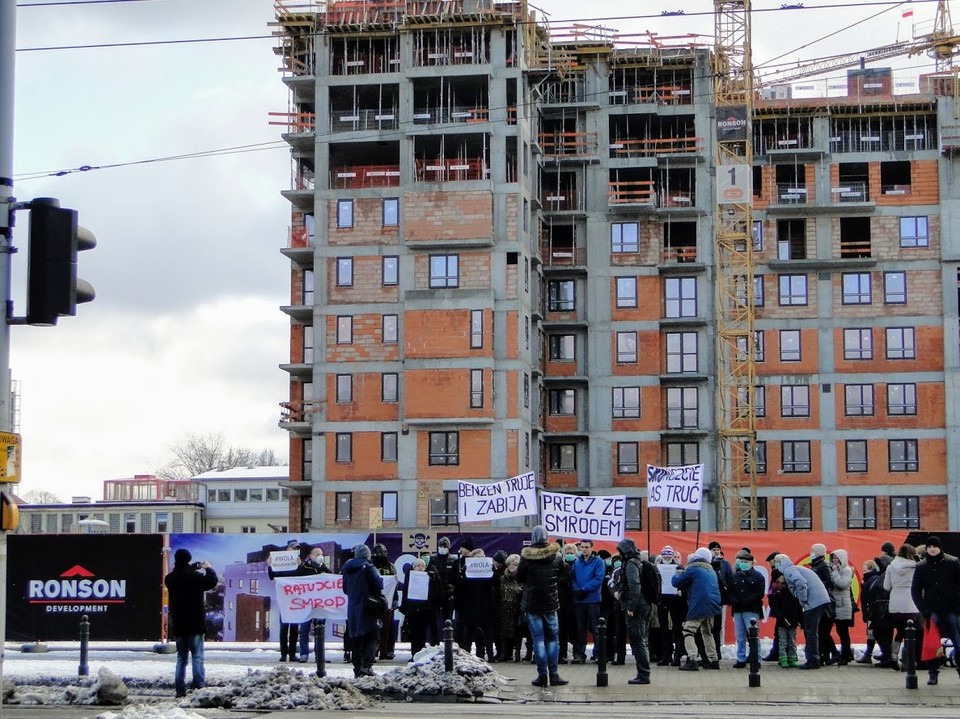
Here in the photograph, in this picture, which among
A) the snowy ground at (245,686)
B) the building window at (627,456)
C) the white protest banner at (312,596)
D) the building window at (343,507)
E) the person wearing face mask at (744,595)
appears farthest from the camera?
the building window at (627,456)

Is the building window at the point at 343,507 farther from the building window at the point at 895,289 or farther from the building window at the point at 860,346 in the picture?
the building window at the point at 895,289

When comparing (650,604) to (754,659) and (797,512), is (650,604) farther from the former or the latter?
(797,512)

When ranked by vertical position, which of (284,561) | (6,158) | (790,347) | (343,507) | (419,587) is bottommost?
(419,587)

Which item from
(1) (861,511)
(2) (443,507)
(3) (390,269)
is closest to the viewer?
(2) (443,507)

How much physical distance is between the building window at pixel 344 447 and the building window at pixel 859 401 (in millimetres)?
25231

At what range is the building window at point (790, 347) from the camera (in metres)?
80.2

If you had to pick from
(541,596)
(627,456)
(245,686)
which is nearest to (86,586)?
(245,686)

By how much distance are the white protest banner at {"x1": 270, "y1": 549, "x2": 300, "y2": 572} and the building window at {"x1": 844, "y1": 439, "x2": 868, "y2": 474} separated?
5521 cm

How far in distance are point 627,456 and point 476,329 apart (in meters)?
12.5

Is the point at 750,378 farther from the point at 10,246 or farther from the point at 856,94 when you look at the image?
the point at 10,246

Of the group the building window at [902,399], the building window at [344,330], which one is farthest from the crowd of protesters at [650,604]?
the building window at [902,399]

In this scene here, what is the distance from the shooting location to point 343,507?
234 ft

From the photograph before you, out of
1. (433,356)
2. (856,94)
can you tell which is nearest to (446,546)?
(433,356)

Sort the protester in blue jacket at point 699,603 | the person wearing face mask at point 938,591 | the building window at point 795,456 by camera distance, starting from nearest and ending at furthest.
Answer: the person wearing face mask at point 938,591, the protester in blue jacket at point 699,603, the building window at point 795,456
